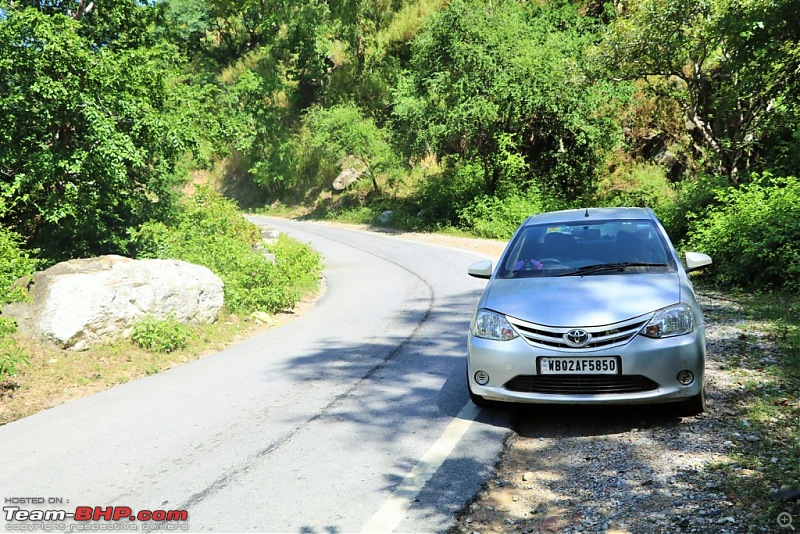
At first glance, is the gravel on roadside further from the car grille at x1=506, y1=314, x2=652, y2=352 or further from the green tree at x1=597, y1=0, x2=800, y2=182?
the green tree at x1=597, y1=0, x2=800, y2=182

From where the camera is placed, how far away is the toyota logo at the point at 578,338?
4902 mm

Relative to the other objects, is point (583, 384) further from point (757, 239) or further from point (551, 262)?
point (757, 239)

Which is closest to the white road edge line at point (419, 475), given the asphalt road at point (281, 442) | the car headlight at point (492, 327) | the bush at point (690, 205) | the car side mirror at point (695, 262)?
the asphalt road at point (281, 442)

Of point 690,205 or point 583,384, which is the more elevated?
point 690,205

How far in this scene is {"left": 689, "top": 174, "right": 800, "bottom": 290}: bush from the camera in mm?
10617

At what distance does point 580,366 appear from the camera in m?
4.89

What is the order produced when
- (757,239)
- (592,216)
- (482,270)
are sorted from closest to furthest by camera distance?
1. (482,270)
2. (592,216)
3. (757,239)

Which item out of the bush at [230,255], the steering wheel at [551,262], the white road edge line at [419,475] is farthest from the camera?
the bush at [230,255]

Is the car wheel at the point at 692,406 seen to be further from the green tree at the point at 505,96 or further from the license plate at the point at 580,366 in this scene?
the green tree at the point at 505,96

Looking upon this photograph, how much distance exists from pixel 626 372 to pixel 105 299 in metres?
7.13

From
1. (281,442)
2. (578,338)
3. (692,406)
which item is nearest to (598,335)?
(578,338)

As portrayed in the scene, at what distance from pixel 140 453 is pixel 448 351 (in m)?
3.82

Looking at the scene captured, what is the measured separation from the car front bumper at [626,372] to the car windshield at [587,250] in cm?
100

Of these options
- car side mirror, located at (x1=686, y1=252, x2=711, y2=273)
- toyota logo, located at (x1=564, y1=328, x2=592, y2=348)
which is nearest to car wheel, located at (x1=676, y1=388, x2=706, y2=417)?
toyota logo, located at (x1=564, y1=328, x2=592, y2=348)
